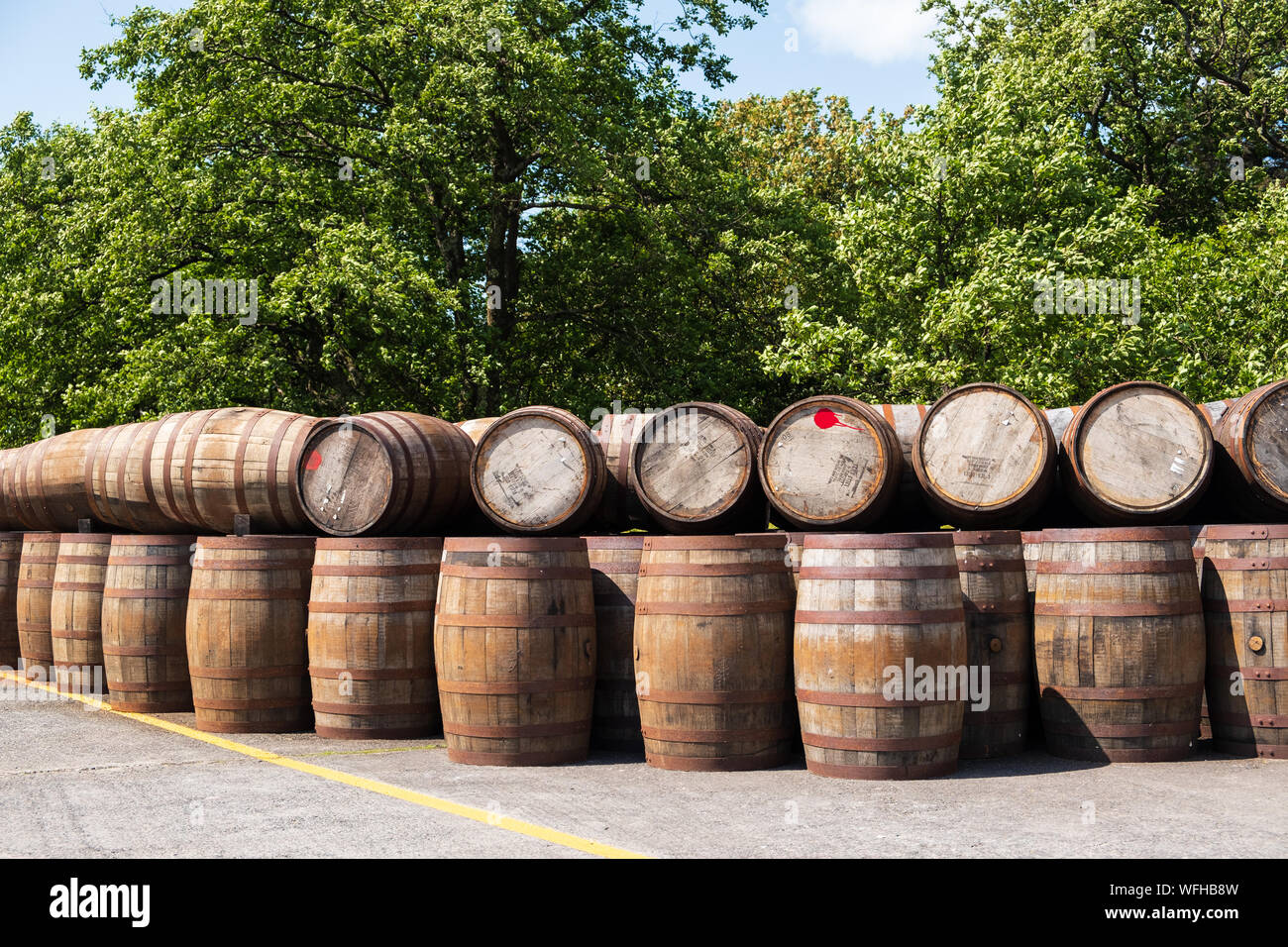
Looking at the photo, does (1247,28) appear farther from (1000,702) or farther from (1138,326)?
(1000,702)

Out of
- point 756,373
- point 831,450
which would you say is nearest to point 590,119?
point 756,373

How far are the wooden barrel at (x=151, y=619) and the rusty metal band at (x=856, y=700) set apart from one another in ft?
16.8

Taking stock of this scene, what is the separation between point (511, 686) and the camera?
7.19 metres

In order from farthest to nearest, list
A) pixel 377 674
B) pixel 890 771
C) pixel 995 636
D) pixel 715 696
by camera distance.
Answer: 1. pixel 377 674
2. pixel 995 636
3. pixel 715 696
4. pixel 890 771

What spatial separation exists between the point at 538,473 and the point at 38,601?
6.31 meters

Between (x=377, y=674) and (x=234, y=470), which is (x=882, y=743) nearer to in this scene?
(x=377, y=674)

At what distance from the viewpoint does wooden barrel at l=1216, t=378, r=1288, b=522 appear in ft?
24.6

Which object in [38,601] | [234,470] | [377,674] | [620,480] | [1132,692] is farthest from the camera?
[38,601]

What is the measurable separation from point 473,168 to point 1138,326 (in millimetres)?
10466

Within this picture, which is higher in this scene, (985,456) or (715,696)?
(985,456)

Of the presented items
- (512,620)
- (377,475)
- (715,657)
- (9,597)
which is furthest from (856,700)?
(9,597)

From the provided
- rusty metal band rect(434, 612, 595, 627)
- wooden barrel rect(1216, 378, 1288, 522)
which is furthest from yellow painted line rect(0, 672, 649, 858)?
wooden barrel rect(1216, 378, 1288, 522)

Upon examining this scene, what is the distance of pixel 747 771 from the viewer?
22.8 ft

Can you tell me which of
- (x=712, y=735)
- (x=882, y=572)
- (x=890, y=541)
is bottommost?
(x=712, y=735)
